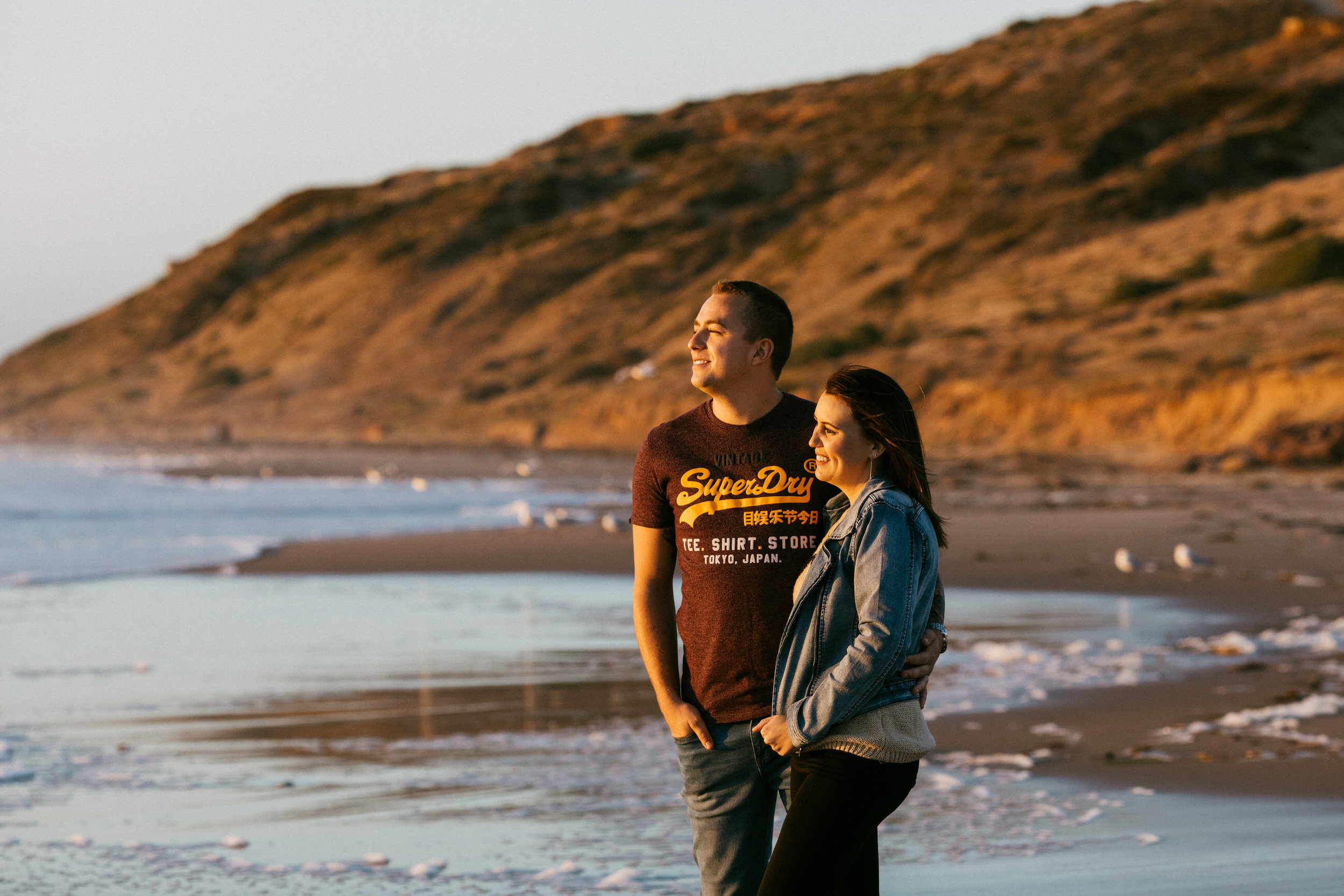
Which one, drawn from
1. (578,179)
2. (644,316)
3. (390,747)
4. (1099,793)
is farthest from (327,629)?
(578,179)

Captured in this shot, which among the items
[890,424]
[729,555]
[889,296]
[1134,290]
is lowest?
[729,555]

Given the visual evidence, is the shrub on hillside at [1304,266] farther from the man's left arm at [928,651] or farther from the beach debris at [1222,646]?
the man's left arm at [928,651]

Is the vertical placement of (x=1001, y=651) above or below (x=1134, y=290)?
below

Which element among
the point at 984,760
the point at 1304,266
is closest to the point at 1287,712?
the point at 984,760

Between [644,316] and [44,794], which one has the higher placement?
[644,316]

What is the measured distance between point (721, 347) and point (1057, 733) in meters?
4.75

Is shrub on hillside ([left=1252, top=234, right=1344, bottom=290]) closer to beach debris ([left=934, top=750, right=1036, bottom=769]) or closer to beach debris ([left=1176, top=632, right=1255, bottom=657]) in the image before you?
beach debris ([left=1176, top=632, right=1255, bottom=657])

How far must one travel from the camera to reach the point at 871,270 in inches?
2292

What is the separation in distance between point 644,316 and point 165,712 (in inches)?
2298

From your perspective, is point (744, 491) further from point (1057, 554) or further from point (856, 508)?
point (1057, 554)

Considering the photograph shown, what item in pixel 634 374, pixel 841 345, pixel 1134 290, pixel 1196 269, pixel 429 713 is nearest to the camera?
pixel 429 713

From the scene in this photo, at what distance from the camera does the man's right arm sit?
3.90 meters

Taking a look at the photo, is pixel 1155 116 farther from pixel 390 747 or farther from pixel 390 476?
pixel 390 747

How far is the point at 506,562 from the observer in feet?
60.3
